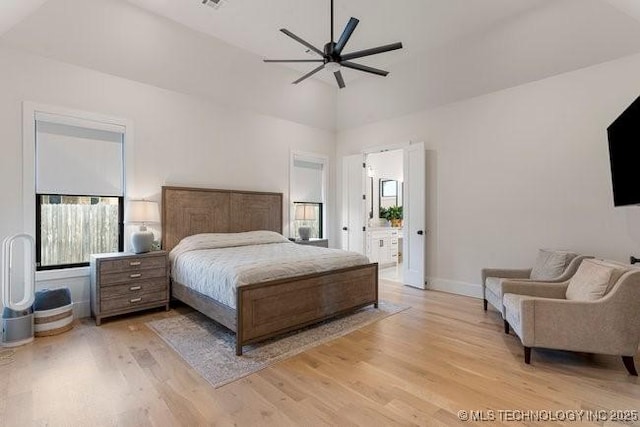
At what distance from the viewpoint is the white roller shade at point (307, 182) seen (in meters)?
6.21

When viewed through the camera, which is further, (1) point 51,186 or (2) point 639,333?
(1) point 51,186

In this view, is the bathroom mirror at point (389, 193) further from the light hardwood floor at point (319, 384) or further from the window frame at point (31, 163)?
the window frame at point (31, 163)

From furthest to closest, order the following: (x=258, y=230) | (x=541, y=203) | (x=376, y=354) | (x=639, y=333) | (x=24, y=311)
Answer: (x=258, y=230)
(x=541, y=203)
(x=24, y=311)
(x=376, y=354)
(x=639, y=333)

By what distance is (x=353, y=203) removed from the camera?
20.9 ft

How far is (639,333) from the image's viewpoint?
2404 millimetres

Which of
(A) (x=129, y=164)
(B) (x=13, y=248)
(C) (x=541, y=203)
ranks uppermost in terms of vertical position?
(A) (x=129, y=164)

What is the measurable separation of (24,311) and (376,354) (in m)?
3.41

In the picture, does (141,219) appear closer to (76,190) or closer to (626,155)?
(76,190)

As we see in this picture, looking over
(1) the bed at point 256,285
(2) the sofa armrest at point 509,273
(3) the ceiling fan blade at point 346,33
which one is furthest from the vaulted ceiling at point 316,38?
(2) the sofa armrest at point 509,273

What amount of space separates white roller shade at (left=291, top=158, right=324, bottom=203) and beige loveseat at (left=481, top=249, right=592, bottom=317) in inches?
140

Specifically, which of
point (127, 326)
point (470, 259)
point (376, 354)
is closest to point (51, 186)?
point (127, 326)

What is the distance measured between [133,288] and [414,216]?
13.9 feet

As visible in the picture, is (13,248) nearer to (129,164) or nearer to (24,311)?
(24,311)

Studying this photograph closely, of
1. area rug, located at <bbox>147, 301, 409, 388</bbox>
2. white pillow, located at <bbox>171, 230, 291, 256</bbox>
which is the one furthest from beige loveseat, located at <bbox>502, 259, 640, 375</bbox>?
white pillow, located at <bbox>171, 230, 291, 256</bbox>
